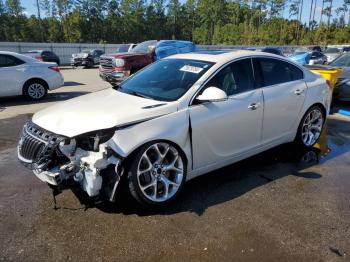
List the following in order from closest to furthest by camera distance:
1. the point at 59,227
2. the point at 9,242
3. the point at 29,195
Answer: the point at 9,242 < the point at 59,227 < the point at 29,195

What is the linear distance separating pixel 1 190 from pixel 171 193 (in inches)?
85.7

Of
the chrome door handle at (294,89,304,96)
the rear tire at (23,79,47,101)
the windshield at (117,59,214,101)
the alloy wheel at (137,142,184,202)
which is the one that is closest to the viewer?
the alloy wheel at (137,142,184,202)

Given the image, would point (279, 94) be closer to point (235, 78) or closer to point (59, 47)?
point (235, 78)

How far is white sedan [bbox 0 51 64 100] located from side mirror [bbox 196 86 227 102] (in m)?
8.13

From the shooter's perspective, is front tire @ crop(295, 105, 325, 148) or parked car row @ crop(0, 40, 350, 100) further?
parked car row @ crop(0, 40, 350, 100)

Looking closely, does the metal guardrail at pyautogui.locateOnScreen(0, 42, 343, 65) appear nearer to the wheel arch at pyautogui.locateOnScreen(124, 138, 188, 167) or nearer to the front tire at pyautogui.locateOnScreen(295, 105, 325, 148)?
the front tire at pyautogui.locateOnScreen(295, 105, 325, 148)

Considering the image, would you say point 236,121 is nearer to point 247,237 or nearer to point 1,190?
point 247,237

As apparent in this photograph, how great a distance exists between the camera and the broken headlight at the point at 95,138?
11.4 ft

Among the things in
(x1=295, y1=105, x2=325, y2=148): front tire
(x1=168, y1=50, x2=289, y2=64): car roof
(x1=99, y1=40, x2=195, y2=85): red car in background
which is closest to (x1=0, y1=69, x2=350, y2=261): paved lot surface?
(x1=295, y1=105, x2=325, y2=148): front tire

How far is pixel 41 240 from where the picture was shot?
334 cm

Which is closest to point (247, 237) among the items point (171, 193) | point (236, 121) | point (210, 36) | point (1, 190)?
point (171, 193)

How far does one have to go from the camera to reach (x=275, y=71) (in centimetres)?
510

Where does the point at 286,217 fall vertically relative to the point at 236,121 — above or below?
below

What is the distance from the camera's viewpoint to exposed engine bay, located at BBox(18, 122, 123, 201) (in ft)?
11.3
